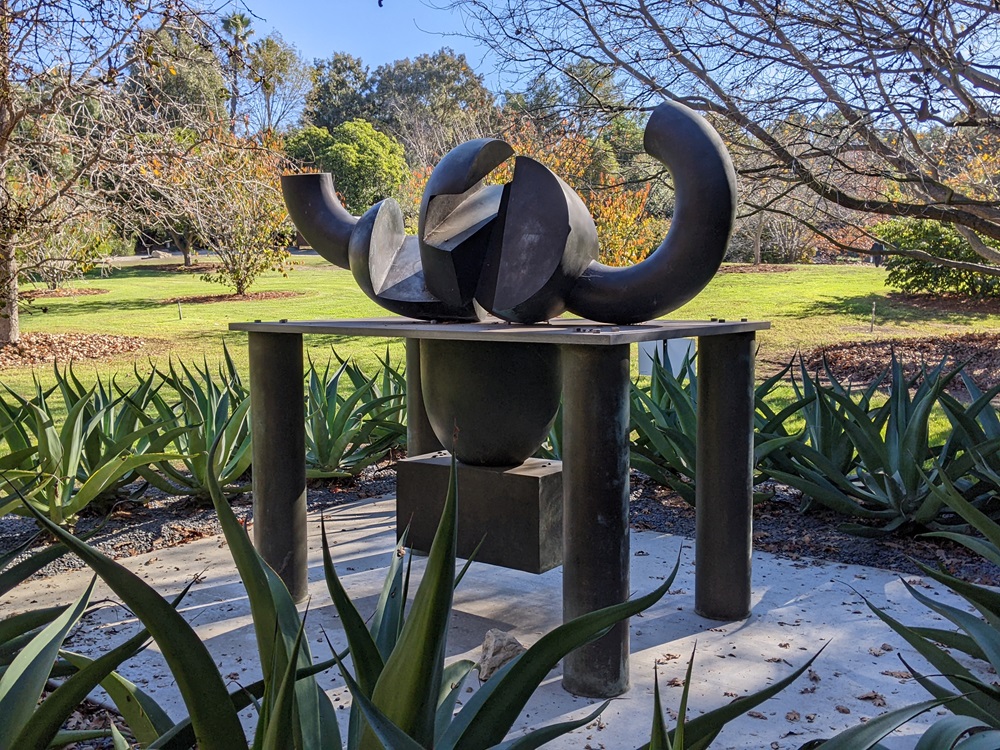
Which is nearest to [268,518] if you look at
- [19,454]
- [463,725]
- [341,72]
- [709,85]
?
[19,454]

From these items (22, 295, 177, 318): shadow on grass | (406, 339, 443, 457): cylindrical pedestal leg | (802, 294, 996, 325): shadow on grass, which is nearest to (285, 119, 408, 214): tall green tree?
(22, 295, 177, 318): shadow on grass

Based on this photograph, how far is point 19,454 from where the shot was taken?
159 inches

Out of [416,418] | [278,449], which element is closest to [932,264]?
[416,418]

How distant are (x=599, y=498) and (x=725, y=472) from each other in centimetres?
88

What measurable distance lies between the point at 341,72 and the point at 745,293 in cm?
4132

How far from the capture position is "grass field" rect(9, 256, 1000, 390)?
45.5 ft

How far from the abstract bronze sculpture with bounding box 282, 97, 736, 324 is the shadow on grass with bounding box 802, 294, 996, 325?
43.2 feet

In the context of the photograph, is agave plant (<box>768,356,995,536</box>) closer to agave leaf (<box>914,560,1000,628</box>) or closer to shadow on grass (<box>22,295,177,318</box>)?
agave leaf (<box>914,560,1000,628</box>)

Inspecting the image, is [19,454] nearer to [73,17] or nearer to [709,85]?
[73,17]

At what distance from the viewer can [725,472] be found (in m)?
3.69

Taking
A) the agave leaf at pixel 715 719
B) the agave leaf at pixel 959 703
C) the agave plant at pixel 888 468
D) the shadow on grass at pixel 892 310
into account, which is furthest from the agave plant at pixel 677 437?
the shadow on grass at pixel 892 310

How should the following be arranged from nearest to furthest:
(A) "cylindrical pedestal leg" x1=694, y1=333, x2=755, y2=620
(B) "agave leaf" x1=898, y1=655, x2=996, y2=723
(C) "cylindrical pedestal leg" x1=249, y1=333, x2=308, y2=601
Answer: (B) "agave leaf" x1=898, y1=655, x2=996, y2=723, (A) "cylindrical pedestal leg" x1=694, y1=333, x2=755, y2=620, (C) "cylindrical pedestal leg" x1=249, y1=333, x2=308, y2=601

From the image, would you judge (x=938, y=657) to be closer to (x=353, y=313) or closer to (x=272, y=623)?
(x=272, y=623)

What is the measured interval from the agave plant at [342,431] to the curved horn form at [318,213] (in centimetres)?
167
